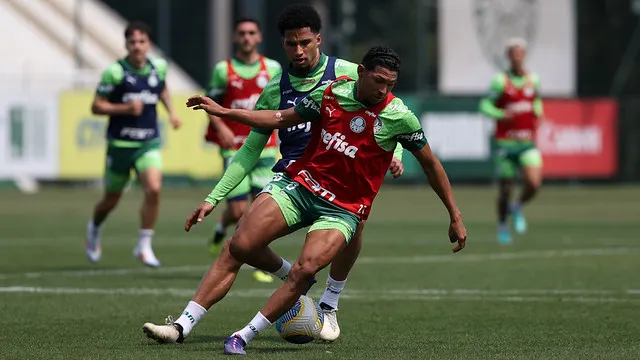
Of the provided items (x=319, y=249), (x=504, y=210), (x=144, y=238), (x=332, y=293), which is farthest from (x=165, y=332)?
(x=504, y=210)

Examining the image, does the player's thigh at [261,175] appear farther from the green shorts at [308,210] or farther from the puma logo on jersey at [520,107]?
the puma logo on jersey at [520,107]

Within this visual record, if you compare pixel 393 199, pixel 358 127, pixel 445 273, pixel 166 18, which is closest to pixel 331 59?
pixel 358 127

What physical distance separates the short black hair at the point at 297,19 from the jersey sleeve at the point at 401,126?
0.95m

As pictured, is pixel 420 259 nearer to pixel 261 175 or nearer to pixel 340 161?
pixel 261 175

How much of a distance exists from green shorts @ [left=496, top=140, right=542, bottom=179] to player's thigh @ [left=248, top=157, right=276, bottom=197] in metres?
6.81

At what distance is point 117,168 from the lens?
15531 millimetres

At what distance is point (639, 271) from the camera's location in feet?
46.6

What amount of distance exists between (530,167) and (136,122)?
660cm

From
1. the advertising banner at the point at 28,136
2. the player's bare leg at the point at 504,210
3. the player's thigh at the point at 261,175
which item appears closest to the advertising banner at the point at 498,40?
the advertising banner at the point at 28,136

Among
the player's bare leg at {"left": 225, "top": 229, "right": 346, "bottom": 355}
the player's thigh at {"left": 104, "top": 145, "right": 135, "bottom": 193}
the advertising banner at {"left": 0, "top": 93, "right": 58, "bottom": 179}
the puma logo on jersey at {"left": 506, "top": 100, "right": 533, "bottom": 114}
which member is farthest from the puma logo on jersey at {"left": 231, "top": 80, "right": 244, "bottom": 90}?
the advertising banner at {"left": 0, "top": 93, "right": 58, "bottom": 179}

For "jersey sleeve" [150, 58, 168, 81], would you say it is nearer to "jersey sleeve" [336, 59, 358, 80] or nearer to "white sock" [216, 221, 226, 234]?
"white sock" [216, 221, 226, 234]

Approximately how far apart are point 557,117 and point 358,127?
24507 millimetres

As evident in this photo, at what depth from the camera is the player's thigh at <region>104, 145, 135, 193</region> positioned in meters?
15.5

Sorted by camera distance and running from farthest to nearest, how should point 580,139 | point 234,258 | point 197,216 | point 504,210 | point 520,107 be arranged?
point 580,139, point 520,107, point 504,210, point 234,258, point 197,216
